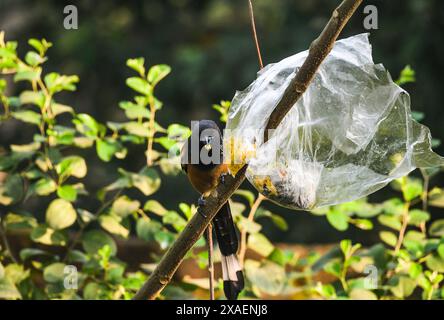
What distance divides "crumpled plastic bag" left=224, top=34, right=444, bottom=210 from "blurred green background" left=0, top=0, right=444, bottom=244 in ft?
10.9

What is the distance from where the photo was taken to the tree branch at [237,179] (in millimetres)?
1468

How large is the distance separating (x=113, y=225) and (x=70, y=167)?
230 millimetres

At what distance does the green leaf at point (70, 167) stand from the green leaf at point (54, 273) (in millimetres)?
281

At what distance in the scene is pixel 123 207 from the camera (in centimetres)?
230

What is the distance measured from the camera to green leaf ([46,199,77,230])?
2199mm

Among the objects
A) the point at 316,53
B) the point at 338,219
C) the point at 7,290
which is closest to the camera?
the point at 316,53

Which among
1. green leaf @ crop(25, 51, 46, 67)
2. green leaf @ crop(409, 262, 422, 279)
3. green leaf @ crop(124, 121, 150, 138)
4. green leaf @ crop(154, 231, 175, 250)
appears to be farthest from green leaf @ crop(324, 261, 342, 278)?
green leaf @ crop(25, 51, 46, 67)

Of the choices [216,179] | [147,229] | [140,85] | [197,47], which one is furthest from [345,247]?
[197,47]

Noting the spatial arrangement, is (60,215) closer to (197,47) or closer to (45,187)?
(45,187)

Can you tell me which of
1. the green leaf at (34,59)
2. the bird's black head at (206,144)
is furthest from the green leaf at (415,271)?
the green leaf at (34,59)

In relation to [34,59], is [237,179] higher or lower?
lower

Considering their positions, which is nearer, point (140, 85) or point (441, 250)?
point (441, 250)

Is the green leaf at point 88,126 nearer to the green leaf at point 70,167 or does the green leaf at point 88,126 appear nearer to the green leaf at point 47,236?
the green leaf at point 70,167

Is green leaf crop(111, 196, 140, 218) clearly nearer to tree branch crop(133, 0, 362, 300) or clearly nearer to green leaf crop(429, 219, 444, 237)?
tree branch crop(133, 0, 362, 300)
